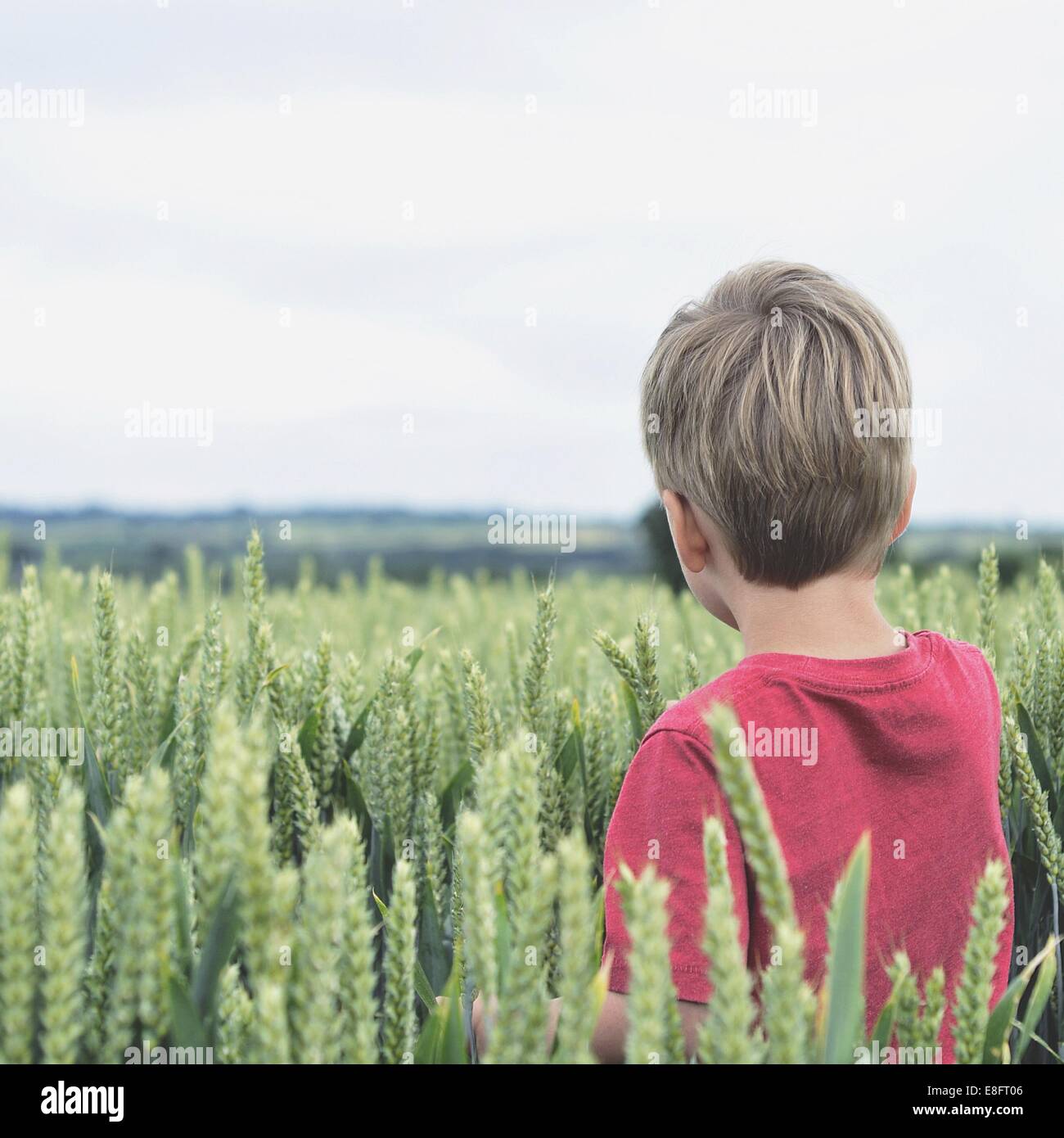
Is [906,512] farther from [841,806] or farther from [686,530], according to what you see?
[841,806]

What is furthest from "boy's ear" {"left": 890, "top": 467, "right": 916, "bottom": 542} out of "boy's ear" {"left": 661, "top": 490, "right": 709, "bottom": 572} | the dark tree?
the dark tree

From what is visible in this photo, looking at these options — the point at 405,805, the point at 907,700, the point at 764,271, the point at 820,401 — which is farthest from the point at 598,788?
the point at 764,271

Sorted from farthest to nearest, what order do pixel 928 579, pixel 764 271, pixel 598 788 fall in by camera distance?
pixel 928 579 < pixel 598 788 < pixel 764 271

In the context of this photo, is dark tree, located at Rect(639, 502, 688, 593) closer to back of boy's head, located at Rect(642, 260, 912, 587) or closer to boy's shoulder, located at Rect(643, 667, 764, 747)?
back of boy's head, located at Rect(642, 260, 912, 587)

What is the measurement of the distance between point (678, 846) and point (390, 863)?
0.63 m

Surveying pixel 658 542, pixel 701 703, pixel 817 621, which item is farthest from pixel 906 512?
pixel 658 542

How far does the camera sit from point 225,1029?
0.84 m

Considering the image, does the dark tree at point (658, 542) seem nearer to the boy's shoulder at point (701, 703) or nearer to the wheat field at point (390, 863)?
the wheat field at point (390, 863)

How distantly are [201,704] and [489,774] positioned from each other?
0.93 m

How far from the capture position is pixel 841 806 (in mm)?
1305

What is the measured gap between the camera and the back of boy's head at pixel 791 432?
4.57 feet

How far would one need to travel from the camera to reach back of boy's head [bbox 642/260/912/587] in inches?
54.8

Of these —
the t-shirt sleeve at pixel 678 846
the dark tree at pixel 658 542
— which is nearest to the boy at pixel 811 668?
the t-shirt sleeve at pixel 678 846

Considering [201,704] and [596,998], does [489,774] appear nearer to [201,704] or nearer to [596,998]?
[596,998]
